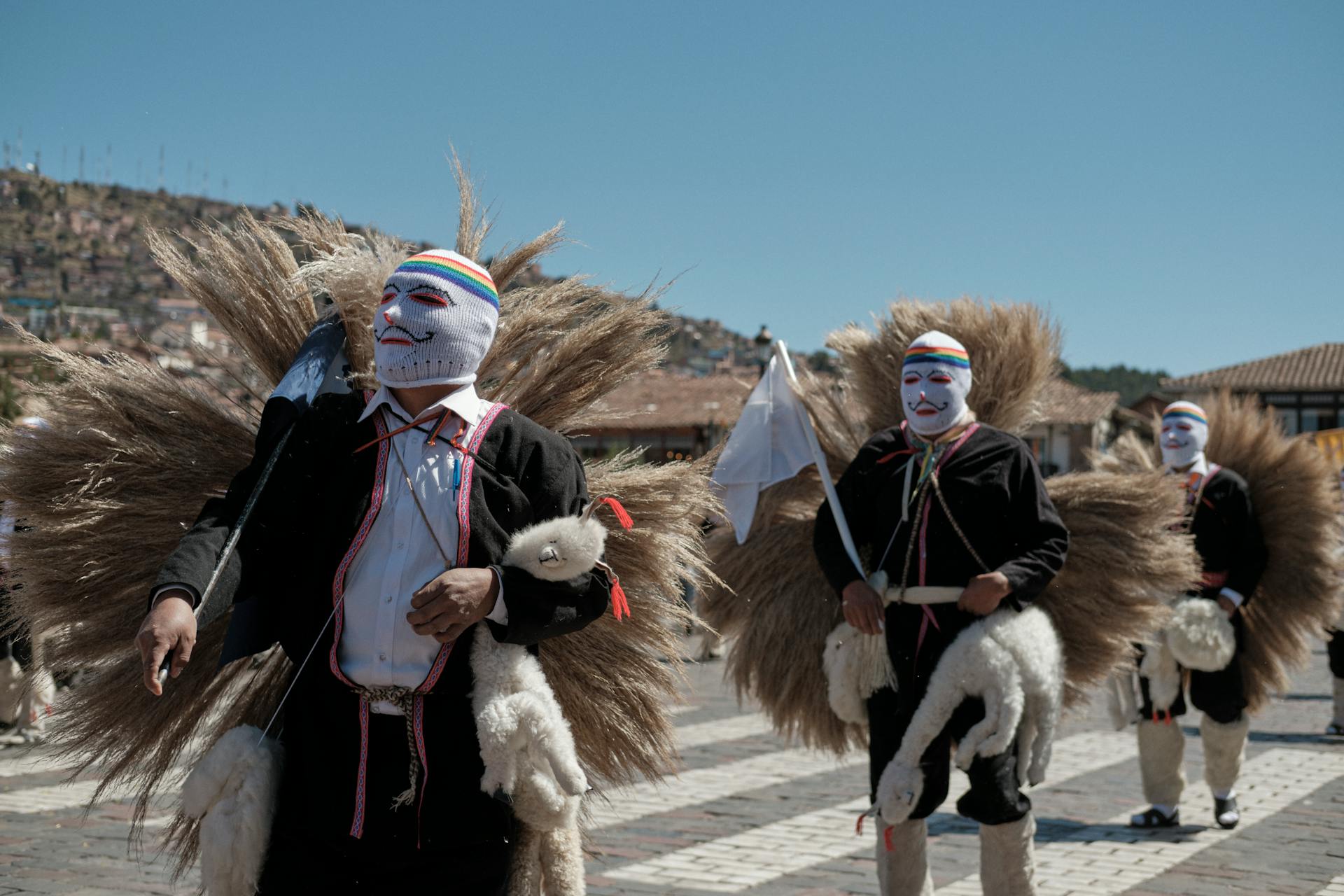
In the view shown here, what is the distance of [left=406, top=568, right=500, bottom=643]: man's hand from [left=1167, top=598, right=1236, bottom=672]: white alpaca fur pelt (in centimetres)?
466

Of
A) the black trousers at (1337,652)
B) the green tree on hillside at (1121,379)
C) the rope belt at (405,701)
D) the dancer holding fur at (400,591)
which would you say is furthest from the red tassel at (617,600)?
the green tree on hillside at (1121,379)

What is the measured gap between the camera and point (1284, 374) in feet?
143

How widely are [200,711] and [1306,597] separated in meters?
5.79

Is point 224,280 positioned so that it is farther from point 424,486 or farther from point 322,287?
point 424,486

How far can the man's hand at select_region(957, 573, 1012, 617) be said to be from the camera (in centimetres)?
428

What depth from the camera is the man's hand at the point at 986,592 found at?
4.28m

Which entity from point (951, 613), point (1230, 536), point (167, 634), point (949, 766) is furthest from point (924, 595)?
point (1230, 536)

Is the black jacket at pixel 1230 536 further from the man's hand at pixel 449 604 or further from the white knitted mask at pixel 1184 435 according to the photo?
the man's hand at pixel 449 604

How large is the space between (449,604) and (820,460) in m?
2.70

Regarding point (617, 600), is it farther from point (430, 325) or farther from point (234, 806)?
point (234, 806)

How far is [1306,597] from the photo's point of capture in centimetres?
689

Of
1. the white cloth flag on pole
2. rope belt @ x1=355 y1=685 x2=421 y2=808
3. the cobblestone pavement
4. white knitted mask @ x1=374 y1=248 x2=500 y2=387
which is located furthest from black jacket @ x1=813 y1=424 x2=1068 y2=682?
rope belt @ x1=355 y1=685 x2=421 y2=808

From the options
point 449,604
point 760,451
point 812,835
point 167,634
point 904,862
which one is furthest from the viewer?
point 812,835

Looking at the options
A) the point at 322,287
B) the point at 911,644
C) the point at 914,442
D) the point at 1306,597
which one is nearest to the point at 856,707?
the point at 911,644
